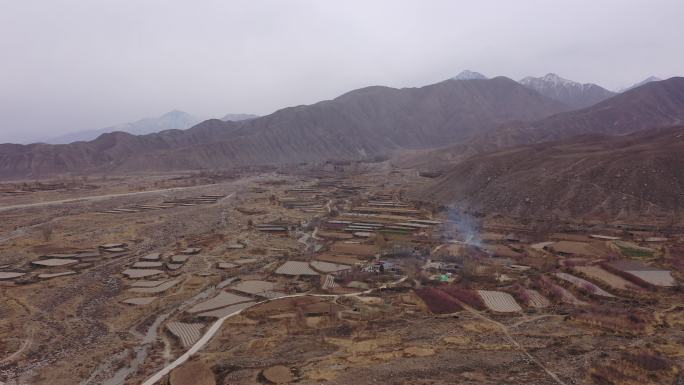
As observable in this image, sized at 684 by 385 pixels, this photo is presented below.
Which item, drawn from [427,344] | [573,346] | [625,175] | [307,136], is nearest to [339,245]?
[427,344]

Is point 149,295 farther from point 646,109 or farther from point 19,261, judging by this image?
point 646,109

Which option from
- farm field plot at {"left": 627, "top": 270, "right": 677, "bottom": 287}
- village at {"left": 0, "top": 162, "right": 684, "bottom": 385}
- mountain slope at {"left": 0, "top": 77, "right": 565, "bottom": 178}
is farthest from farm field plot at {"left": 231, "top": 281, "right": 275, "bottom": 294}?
mountain slope at {"left": 0, "top": 77, "right": 565, "bottom": 178}

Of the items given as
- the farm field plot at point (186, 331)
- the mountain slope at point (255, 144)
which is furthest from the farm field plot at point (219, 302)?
the mountain slope at point (255, 144)

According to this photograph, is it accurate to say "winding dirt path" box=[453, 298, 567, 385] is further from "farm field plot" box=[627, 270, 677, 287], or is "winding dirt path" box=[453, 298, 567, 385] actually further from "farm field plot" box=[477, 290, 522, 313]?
"farm field plot" box=[627, 270, 677, 287]

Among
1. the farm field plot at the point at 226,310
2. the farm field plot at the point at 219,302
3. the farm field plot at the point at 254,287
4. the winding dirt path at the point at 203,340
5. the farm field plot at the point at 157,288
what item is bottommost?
the winding dirt path at the point at 203,340

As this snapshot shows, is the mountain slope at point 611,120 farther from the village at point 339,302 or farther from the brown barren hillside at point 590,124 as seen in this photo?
the village at point 339,302

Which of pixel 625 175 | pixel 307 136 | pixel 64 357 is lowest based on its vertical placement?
pixel 64 357

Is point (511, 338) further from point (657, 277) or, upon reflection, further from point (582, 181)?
point (582, 181)
